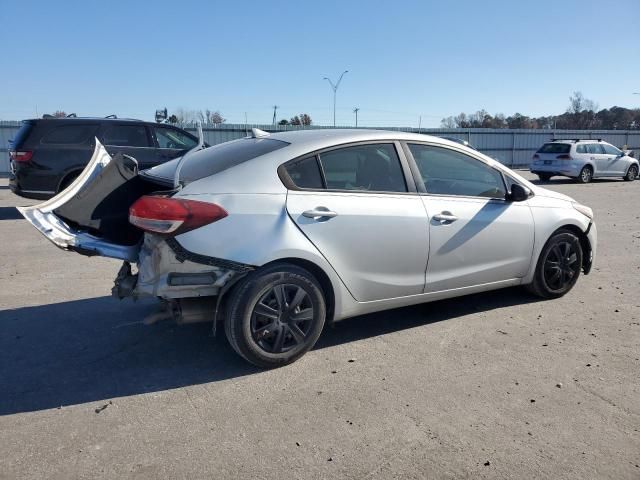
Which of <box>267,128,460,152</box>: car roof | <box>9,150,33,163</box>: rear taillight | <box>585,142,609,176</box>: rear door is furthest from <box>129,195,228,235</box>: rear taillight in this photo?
<box>585,142,609,176</box>: rear door

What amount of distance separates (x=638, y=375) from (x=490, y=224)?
1.62 metres

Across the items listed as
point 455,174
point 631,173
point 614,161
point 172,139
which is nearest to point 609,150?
point 614,161

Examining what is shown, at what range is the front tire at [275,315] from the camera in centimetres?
Answer: 360

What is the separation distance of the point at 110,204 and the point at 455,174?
2935 millimetres

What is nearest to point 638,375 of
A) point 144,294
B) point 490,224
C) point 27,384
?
point 490,224

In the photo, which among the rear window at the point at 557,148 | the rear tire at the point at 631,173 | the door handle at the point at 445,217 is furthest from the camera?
the rear tire at the point at 631,173

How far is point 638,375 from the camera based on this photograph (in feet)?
12.3

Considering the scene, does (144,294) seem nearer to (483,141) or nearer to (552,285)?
(552,285)

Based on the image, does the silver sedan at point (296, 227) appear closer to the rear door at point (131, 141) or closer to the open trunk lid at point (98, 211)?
the open trunk lid at point (98, 211)

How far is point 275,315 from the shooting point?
12.2 feet

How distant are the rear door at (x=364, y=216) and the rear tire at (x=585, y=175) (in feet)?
57.9

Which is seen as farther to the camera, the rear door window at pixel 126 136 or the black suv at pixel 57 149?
the rear door window at pixel 126 136

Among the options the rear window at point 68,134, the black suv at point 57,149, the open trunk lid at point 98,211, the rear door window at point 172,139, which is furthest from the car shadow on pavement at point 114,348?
the rear door window at point 172,139

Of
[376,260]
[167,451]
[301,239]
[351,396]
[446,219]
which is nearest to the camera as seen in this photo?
[167,451]
